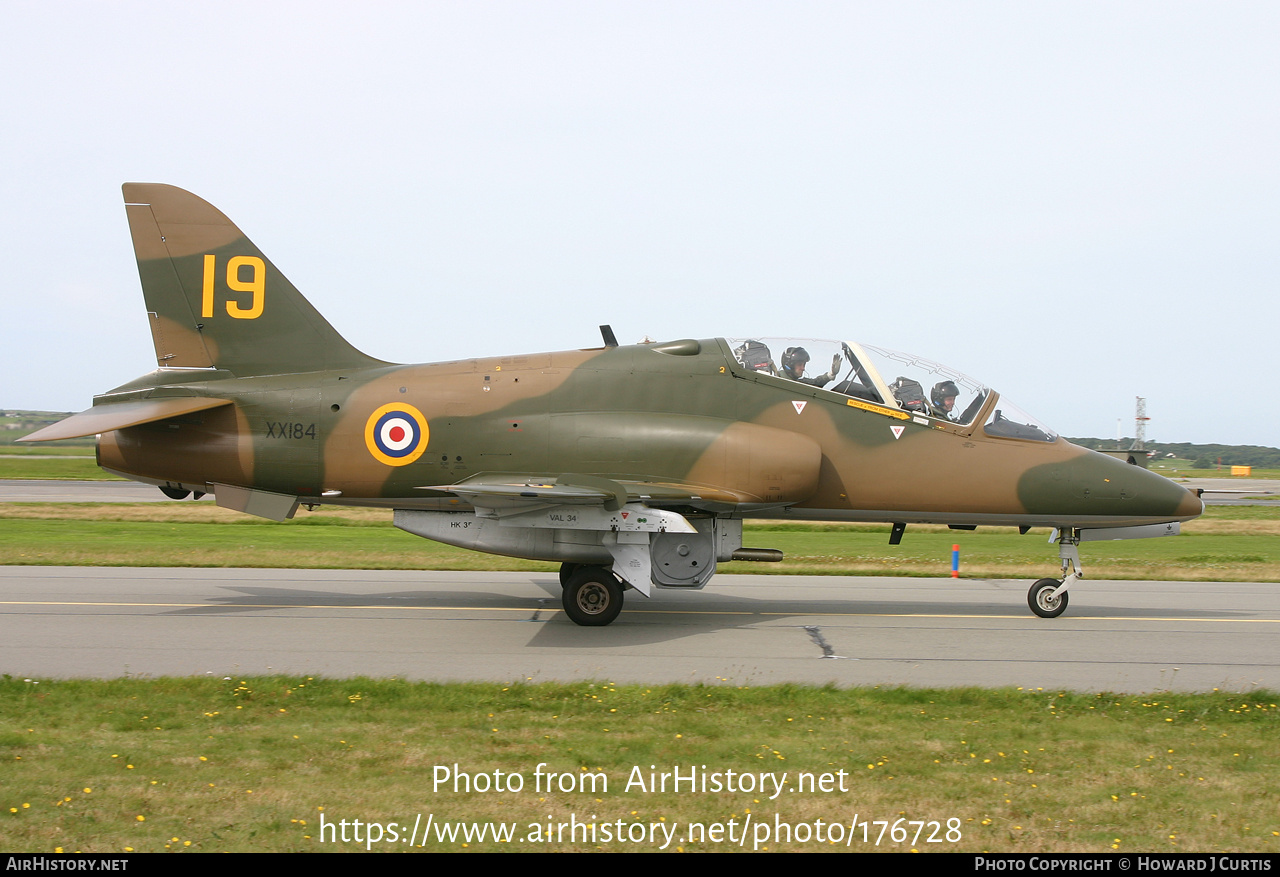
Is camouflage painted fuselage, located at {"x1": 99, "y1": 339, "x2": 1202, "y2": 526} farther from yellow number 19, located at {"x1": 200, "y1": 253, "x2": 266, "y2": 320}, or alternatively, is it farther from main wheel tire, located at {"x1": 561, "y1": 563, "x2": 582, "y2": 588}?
main wheel tire, located at {"x1": 561, "y1": 563, "x2": 582, "y2": 588}

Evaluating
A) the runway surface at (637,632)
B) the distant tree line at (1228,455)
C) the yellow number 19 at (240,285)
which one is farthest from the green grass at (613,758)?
the distant tree line at (1228,455)

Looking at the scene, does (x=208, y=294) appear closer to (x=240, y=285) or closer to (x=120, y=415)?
(x=240, y=285)

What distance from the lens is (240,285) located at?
12680 millimetres

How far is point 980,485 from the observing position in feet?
39.9

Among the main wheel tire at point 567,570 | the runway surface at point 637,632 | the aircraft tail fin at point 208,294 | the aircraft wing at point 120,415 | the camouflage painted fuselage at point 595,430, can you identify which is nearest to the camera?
the runway surface at point 637,632

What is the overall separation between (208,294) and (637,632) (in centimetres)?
726

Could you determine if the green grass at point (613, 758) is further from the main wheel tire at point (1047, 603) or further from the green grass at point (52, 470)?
the green grass at point (52, 470)

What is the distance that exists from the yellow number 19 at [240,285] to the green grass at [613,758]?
604 cm

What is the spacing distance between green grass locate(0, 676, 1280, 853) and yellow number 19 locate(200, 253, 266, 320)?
6.04 metres

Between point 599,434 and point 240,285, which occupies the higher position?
point 240,285

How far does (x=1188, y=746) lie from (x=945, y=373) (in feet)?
21.3

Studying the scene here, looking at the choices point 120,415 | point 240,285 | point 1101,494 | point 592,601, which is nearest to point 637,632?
point 592,601

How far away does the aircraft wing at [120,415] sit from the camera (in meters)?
11.1
